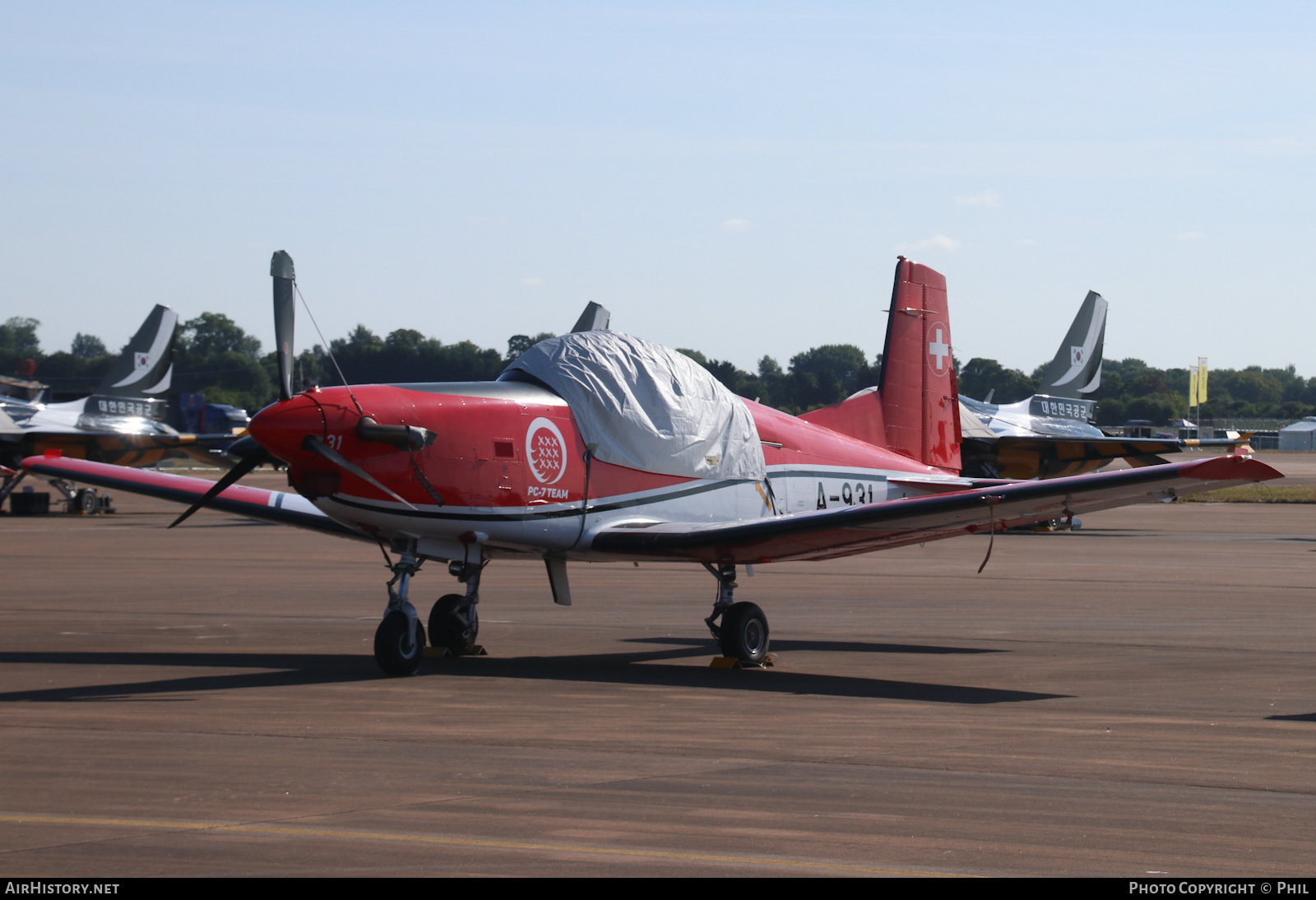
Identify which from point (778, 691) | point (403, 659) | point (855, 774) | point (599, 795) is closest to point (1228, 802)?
point (855, 774)

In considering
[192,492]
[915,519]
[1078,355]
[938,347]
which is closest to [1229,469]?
[915,519]

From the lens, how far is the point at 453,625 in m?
13.4

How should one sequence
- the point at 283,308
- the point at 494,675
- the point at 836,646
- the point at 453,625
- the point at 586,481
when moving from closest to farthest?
the point at 283,308 < the point at 494,675 < the point at 586,481 < the point at 453,625 < the point at 836,646

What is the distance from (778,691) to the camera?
11.5 m

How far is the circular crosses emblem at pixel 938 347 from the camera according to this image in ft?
58.4

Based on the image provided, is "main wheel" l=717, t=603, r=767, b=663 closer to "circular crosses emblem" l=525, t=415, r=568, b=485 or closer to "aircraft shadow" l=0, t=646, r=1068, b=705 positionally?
"aircraft shadow" l=0, t=646, r=1068, b=705

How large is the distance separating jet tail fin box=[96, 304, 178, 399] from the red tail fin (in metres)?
36.2

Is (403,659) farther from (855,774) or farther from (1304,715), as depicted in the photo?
(1304,715)

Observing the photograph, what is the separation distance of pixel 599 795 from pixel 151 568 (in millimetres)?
19937

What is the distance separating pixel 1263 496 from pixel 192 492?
55.1 m

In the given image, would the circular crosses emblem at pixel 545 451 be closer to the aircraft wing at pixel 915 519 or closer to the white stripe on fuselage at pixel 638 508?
the white stripe on fuselage at pixel 638 508

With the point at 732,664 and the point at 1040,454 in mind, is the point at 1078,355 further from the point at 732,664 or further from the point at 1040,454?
the point at 732,664

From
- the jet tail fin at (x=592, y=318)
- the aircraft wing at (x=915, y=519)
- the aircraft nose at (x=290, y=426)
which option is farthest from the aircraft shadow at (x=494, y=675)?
the jet tail fin at (x=592, y=318)

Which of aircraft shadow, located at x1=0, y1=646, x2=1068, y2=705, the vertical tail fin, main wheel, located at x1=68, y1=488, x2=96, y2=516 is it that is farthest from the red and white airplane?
main wheel, located at x1=68, y1=488, x2=96, y2=516
